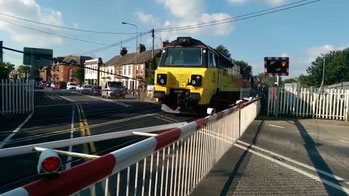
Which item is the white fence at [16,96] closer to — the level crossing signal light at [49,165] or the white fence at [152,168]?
the white fence at [152,168]

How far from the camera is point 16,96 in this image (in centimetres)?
2028

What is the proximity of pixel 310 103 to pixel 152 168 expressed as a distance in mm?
19619

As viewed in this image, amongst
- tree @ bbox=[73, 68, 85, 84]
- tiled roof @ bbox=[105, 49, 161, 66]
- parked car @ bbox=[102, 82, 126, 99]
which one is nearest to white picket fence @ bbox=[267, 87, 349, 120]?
parked car @ bbox=[102, 82, 126, 99]

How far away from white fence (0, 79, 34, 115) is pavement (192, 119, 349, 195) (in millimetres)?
12264

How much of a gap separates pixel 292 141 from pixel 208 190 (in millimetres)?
7151

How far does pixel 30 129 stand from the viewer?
526 inches

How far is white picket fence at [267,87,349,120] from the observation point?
21.5 metres

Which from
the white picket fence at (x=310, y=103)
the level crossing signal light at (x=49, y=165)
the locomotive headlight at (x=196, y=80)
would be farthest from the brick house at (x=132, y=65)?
the level crossing signal light at (x=49, y=165)

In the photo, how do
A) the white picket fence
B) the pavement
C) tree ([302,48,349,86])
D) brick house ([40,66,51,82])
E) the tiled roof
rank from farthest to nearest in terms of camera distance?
brick house ([40,66,51,82]) → tree ([302,48,349,86]) → the tiled roof → the white picket fence → the pavement

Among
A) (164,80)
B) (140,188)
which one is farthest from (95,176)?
(164,80)

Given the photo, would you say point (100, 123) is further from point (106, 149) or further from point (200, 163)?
point (200, 163)

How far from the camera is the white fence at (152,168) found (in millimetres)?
2422

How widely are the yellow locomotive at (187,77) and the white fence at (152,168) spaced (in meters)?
8.69

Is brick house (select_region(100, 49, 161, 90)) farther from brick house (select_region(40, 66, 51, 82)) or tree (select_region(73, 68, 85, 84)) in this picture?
brick house (select_region(40, 66, 51, 82))
